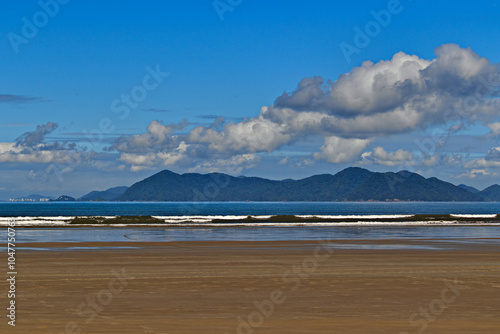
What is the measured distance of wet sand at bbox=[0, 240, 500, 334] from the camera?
48.0 ft

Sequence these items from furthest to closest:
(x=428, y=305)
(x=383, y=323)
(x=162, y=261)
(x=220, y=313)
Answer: (x=162, y=261), (x=428, y=305), (x=220, y=313), (x=383, y=323)

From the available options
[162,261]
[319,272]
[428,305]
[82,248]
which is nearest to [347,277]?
[319,272]

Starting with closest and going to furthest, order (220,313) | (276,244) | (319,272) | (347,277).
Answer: (220,313)
(347,277)
(319,272)
(276,244)

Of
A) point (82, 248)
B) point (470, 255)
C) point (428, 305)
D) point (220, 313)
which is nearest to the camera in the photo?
Answer: point (220, 313)

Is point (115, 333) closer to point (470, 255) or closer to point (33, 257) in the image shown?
point (33, 257)

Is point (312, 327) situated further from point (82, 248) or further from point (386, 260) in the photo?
point (82, 248)

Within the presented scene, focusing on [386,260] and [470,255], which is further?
[470,255]

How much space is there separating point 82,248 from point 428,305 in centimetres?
2678

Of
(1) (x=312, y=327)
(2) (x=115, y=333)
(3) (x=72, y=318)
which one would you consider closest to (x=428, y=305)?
(1) (x=312, y=327)

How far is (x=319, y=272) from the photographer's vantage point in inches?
971

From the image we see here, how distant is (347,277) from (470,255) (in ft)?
44.7

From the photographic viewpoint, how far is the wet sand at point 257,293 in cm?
1462

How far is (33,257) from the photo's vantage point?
31.1 metres

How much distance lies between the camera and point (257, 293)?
1942 centimetres
